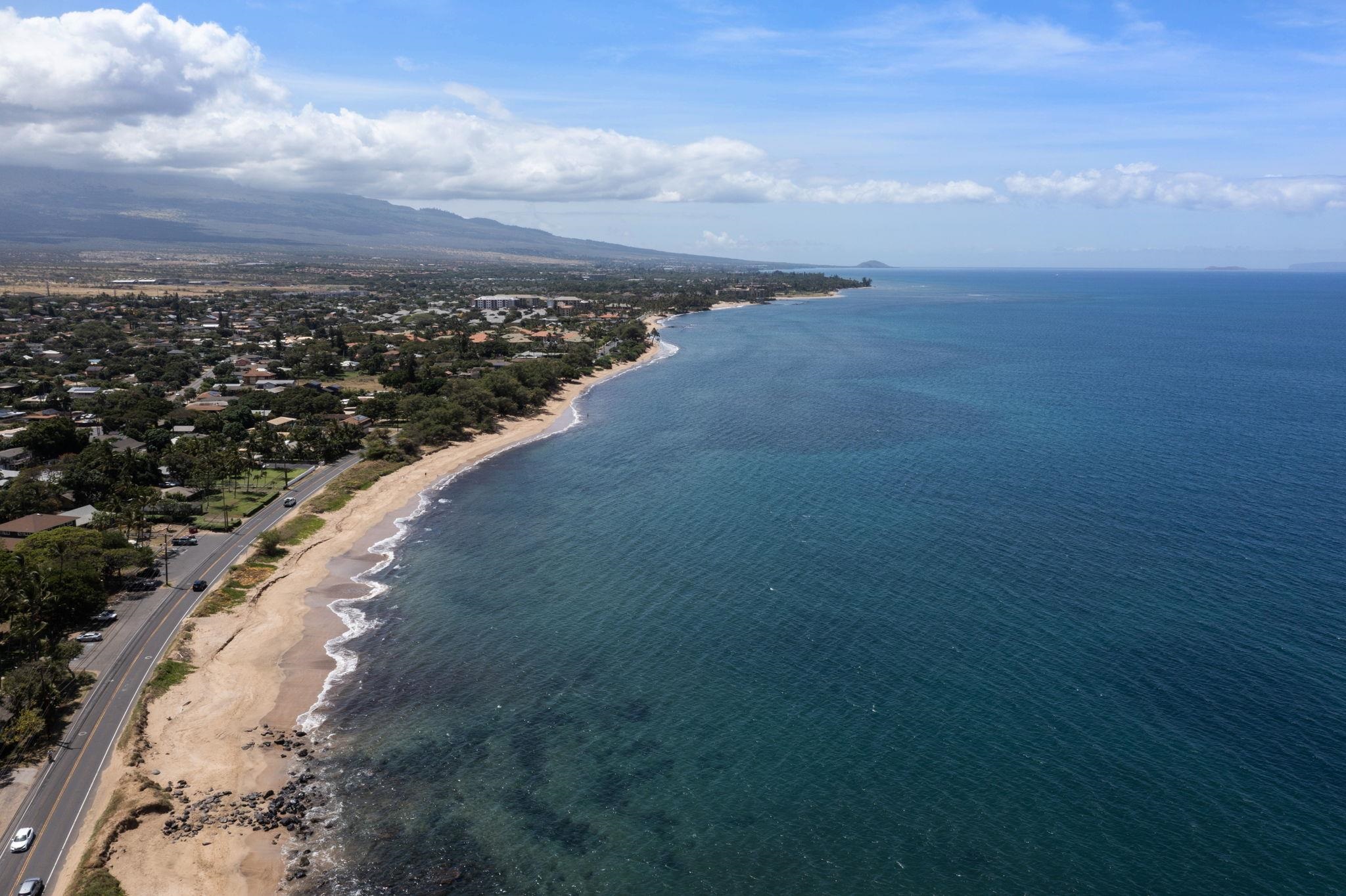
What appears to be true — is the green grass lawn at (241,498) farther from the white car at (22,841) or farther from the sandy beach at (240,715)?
the white car at (22,841)

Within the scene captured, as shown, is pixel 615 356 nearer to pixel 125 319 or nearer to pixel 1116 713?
pixel 125 319

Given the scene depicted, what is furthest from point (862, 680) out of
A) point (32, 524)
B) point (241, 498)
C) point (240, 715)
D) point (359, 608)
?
point (32, 524)

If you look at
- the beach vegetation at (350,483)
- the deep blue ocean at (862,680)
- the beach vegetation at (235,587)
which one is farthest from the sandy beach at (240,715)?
the deep blue ocean at (862,680)

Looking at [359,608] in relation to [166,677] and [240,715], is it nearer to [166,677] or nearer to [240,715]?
Answer: [166,677]

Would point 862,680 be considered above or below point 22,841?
above

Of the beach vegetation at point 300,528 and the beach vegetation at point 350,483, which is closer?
the beach vegetation at point 300,528

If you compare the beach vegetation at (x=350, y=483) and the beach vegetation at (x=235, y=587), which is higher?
the beach vegetation at (x=350, y=483)

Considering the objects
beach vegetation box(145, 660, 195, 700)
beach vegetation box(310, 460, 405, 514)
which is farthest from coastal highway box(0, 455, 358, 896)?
beach vegetation box(310, 460, 405, 514)
